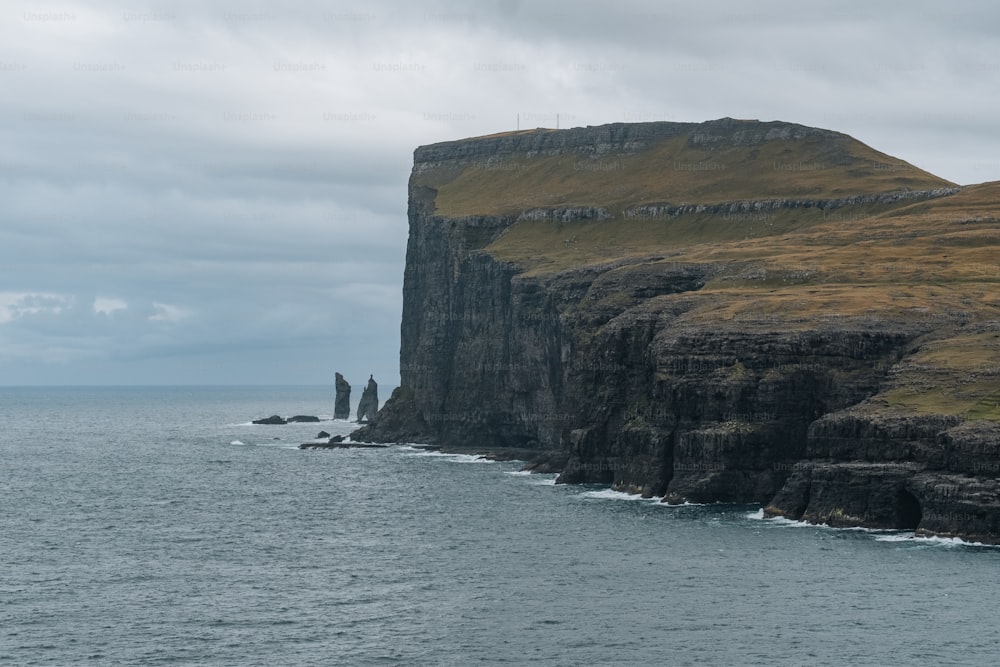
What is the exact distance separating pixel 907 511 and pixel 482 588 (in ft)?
149

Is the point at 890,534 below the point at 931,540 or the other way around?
the other way around

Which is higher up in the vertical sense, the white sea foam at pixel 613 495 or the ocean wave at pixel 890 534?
the white sea foam at pixel 613 495

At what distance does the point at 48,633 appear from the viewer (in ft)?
302

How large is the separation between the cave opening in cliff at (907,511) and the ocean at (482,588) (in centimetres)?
372

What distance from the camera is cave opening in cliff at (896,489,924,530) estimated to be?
12900 cm

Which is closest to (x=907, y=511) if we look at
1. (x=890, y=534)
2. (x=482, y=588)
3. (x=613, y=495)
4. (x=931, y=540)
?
(x=890, y=534)

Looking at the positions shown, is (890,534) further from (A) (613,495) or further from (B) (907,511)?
(A) (613,495)

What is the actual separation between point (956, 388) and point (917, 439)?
9.56m

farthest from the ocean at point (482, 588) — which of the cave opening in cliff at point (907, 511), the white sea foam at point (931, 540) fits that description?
the cave opening in cliff at point (907, 511)

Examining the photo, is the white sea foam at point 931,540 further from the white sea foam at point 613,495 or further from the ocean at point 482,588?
the white sea foam at point 613,495

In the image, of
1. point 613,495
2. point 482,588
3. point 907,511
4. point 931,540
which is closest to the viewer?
point 482,588

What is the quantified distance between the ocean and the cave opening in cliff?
147 inches

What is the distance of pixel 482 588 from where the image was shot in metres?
106

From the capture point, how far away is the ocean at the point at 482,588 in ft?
Answer: 287
